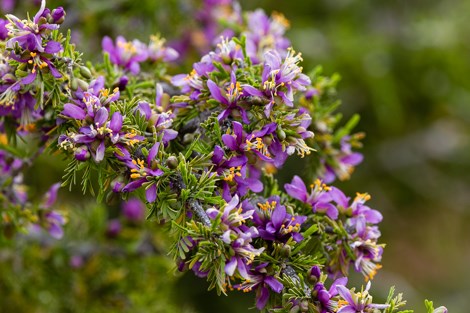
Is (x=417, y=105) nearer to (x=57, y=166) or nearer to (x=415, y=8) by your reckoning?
(x=415, y=8)

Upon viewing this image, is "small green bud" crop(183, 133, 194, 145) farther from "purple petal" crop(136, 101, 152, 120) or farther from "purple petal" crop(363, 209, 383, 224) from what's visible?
"purple petal" crop(363, 209, 383, 224)

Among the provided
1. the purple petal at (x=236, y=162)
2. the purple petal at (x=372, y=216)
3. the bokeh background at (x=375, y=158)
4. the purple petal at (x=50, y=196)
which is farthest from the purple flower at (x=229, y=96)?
the bokeh background at (x=375, y=158)

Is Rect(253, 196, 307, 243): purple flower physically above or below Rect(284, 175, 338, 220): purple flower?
below

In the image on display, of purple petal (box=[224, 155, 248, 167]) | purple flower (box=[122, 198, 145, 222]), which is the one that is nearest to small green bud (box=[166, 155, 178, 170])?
Result: purple petal (box=[224, 155, 248, 167])

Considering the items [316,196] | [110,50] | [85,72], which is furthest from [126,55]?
[316,196]

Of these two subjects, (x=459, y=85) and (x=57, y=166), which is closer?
(x=57, y=166)

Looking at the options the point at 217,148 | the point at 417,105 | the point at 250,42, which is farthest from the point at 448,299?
the point at 217,148

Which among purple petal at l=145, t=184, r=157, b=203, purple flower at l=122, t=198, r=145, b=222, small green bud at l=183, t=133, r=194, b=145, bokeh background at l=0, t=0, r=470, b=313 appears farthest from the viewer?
purple flower at l=122, t=198, r=145, b=222
